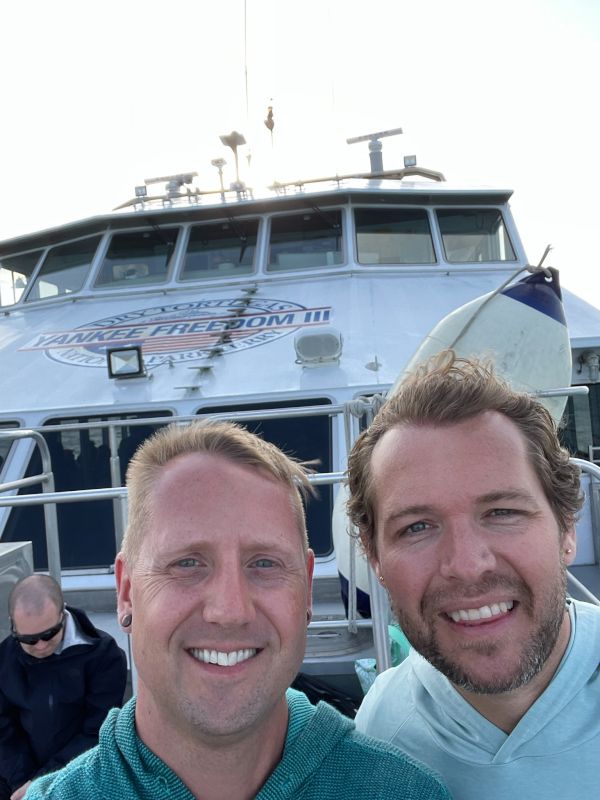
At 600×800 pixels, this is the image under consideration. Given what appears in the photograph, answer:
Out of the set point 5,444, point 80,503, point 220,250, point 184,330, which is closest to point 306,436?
point 80,503

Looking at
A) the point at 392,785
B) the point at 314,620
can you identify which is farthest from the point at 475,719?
the point at 314,620

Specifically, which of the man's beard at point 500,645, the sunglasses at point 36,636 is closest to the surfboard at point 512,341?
the sunglasses at point 36,636

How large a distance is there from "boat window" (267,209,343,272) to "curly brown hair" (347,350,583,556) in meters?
5.48

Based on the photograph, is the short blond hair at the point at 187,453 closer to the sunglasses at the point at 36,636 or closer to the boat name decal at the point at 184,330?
the sunglasses at the point at 36,636

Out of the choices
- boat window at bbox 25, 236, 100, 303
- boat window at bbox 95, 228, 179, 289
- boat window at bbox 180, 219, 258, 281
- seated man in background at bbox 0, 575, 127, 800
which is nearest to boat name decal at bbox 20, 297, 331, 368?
boat window at bbox 180, 219, 258, 281

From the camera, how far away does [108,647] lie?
9.46ft

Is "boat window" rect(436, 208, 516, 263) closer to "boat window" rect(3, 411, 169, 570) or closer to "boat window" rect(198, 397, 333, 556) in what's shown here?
"boat window" rect(198, 397, 333, 556)

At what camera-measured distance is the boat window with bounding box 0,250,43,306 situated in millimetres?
7797

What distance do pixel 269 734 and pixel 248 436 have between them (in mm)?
527

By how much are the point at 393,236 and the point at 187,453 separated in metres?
6.23

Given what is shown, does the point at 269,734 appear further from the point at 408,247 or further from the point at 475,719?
the point at 408,247

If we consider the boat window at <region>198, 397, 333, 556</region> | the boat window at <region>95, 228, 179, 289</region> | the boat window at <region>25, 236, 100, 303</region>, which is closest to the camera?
the boat window at <region>198, 397, 333, 556</region>

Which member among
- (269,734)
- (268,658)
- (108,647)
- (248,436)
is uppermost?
(248,436)

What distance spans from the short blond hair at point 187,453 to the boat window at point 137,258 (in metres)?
5.97
